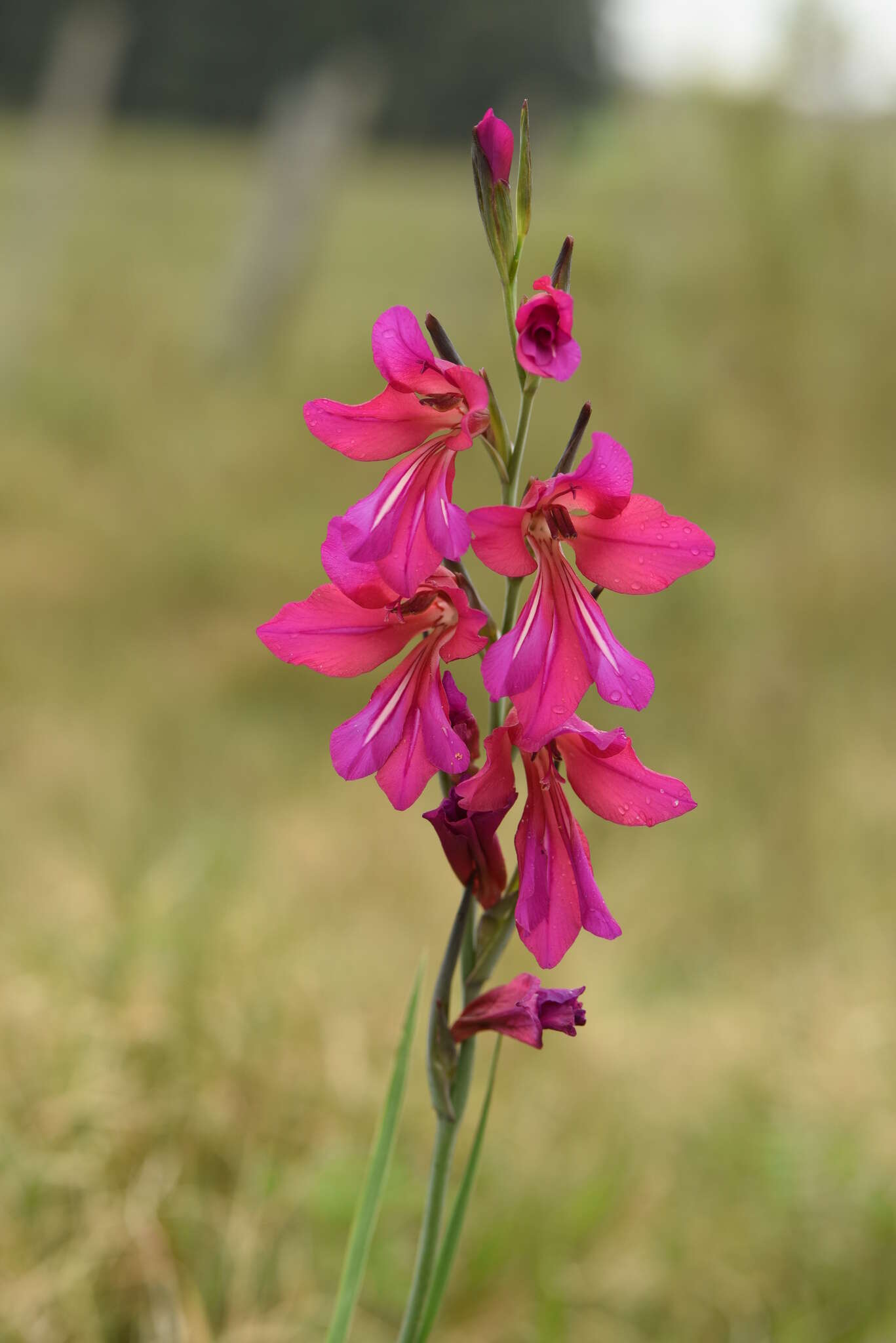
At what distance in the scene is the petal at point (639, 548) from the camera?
0.75m

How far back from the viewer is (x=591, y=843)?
12.8 ft

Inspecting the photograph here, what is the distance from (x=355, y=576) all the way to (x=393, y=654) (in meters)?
0.08

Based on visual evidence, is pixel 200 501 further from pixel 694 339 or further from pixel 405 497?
pixel 405 497

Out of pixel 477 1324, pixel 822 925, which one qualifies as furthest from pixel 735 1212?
pixel 822 925

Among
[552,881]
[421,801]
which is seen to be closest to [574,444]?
[552,881]

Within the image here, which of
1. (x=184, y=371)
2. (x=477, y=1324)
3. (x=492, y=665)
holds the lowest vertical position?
(x=477, y=1324)

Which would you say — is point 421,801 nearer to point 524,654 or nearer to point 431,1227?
point 431,1227

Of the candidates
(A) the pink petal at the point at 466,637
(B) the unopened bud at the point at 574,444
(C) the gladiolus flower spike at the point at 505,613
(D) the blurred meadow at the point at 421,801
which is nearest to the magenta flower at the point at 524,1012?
(C) the gladiolus flower spike at the point at 505,613

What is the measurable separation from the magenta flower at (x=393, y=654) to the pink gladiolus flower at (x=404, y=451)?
0.03 meters

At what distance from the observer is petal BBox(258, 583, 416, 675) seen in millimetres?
797

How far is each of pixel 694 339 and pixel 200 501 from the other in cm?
280

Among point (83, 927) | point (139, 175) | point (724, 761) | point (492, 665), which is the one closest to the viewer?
point (492, 665)

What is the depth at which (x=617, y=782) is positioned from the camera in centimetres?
79

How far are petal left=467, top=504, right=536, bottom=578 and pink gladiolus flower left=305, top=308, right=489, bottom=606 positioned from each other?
0.01 meters
